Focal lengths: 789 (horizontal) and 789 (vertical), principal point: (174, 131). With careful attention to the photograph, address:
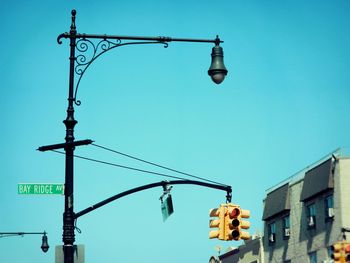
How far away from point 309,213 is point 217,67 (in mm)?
33533

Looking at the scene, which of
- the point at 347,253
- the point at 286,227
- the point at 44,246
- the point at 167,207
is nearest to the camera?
the point at 167,207

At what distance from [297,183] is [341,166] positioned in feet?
22.1

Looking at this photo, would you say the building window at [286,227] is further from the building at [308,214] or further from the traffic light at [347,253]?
the traffic light at [347,253]

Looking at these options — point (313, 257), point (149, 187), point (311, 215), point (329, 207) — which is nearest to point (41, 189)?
point (149, 187)

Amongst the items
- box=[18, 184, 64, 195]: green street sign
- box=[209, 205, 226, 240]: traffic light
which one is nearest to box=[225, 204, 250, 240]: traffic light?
box=[209, 205, 226, 240]: traffic light

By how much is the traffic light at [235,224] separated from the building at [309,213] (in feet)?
89.9

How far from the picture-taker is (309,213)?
1988 inches

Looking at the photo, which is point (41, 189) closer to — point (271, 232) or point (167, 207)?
point (167, 207)

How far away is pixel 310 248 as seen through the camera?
50.3 metres

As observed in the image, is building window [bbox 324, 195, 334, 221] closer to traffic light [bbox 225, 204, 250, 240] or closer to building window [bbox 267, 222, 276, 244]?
building window [bbox 267, 222, 276, 244]

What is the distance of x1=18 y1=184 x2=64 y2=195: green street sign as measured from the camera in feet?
57.2

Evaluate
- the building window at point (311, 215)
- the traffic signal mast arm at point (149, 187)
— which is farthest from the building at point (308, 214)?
the traffic signal mast arm at point (149, 187)

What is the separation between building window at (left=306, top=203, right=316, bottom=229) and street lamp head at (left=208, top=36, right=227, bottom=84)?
32489mm

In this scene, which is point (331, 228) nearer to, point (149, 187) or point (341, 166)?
point (341, 166)
